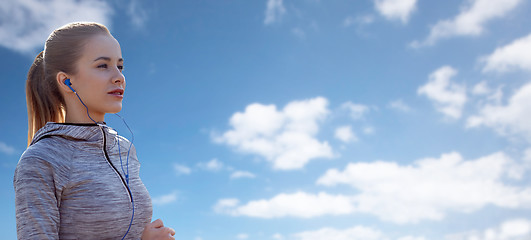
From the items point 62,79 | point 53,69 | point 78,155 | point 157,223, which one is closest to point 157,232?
point 157,223

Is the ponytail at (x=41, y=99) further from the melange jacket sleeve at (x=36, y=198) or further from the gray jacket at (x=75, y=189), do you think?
the melange jacket sleeve at (x=36, y=198)

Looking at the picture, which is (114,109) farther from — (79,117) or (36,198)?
(36,198)

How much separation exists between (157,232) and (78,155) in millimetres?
788

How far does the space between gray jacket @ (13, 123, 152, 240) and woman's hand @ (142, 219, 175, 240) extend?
0.07m

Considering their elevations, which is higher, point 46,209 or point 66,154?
point 66,154

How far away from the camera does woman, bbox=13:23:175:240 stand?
2.82 metres

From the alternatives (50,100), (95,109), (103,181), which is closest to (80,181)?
(103,181)

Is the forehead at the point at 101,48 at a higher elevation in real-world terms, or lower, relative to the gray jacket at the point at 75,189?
higher

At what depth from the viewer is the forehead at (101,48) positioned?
3295 millimetres

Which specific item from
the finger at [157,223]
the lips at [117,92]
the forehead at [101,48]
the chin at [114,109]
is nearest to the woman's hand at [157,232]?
the finger at [157,223]

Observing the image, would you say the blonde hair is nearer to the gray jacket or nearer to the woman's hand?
the gray jacket

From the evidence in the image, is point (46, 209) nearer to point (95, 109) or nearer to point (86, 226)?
point (86, 226)

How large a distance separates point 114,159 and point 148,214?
50 cm

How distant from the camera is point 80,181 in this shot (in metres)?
3.01
